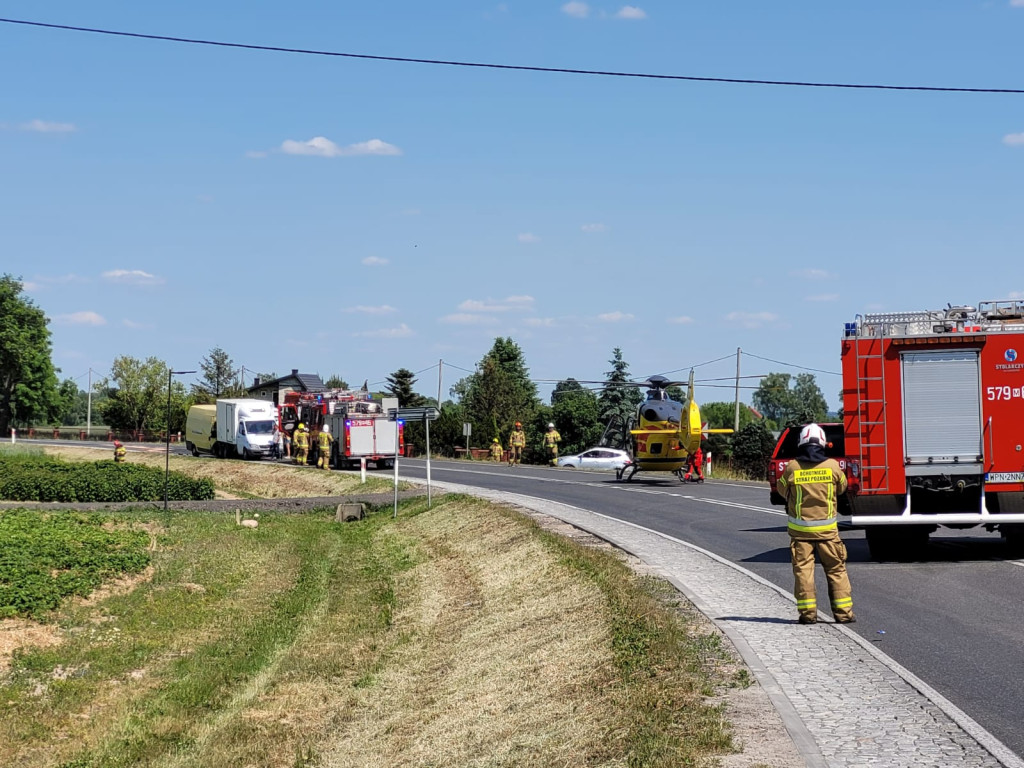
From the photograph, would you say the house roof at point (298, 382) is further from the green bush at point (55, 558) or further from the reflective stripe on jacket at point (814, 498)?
the reflective stripe on jacket at point (814, 498)

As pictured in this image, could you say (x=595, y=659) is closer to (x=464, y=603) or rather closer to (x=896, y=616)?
(x=896, y=616)

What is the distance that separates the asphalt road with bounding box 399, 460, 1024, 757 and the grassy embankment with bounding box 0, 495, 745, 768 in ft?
5.71

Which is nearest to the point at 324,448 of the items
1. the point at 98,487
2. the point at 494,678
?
the point at 98,487

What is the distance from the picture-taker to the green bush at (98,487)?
35938 mm

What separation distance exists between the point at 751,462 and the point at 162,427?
2845 inches

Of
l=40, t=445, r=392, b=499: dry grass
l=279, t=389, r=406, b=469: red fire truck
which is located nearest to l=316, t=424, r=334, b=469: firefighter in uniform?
l=279, t=389, r=406, b=469: red fire truck

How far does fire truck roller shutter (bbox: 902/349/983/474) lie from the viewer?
53.0 feet

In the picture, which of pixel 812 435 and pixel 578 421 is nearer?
pixel 812 435

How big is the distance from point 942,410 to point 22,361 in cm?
11512

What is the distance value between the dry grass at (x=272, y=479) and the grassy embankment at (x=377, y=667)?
57.8ft

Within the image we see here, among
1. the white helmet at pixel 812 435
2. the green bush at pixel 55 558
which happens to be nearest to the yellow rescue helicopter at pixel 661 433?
the green bush at pixel 55 558

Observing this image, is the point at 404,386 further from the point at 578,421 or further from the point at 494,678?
the point at 494,678

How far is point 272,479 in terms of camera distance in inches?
1921

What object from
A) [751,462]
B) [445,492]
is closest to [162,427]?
[751,462]
